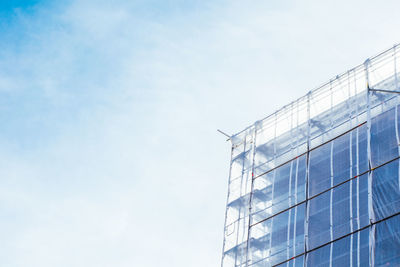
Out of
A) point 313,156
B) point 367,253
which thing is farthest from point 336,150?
point 367,253

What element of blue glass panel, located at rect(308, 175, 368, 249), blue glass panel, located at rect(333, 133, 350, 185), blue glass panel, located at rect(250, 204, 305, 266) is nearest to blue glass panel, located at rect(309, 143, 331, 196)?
blue glass panel, located at rect(333, 133, 350, 185)

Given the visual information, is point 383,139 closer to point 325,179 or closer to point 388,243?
point 325,179

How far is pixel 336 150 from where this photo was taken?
23.4 meters

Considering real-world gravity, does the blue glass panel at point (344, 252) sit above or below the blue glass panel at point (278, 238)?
below

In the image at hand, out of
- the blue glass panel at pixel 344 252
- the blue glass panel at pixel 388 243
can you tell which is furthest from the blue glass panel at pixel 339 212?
the blue glass panel at pixel 388 243

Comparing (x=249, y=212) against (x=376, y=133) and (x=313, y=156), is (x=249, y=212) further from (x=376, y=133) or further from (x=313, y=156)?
(x=376, y=133)

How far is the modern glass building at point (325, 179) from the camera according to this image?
2023 cm

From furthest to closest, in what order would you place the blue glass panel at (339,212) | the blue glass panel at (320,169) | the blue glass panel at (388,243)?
the blue glass panel at (320,169) < the blue glass panel at (339,212) < the blue glass panel at (388,243)

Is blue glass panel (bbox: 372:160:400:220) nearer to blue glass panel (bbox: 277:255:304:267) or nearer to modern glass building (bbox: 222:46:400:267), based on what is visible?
modern glass building (bbox: 222:46:400:267)

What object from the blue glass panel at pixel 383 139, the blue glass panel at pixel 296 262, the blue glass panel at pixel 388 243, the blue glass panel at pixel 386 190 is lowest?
the blue glass panel at pixel 388 243

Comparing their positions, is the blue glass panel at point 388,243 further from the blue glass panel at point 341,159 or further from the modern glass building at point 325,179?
the blue glass panel at point 341,159

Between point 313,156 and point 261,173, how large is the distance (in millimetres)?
2447

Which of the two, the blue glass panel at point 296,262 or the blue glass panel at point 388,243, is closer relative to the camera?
the blue glass panel at point 388,243

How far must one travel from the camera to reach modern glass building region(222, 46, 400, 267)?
20.2m
